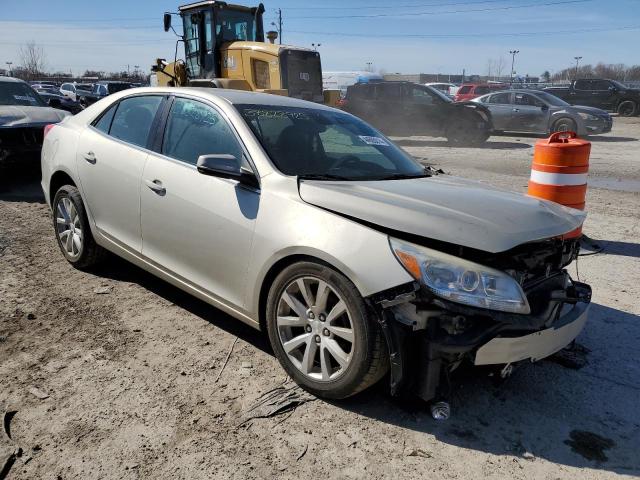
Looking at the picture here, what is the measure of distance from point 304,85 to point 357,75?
96.1 ft

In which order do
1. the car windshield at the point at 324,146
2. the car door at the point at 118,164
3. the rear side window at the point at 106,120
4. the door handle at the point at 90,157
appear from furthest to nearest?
the rear side window at the point at 106,120
the door handle at the point at 90,157
the car door at the point at 118,164
the car windshield at the point at 324,146

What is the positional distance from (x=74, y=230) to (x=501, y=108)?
17.4 metres

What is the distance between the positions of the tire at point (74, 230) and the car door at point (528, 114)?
55.0ft

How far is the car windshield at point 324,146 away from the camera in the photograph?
341cm

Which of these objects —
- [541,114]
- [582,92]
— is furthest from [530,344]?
[582,92]

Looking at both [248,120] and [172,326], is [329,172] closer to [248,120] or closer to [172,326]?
[248,120]

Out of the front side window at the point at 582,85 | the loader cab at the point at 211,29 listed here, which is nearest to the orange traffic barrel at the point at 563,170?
the loader cab at the point at 211,29

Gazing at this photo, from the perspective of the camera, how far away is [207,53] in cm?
1340

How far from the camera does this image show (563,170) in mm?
5223

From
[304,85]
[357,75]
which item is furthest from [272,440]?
[357,75]

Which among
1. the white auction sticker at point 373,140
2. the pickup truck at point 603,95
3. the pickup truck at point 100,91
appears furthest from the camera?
the pickup truck at point 100,91

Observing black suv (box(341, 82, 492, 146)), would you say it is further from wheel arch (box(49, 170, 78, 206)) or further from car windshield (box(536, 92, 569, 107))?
wheel arch (box(49, 170, 78, 206))

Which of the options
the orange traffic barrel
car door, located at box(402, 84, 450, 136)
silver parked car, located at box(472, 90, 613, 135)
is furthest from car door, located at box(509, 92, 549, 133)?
the orange traffic barrel

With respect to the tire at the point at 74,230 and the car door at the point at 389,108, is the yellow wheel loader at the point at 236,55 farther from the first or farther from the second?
the tire at the point at 74,230
